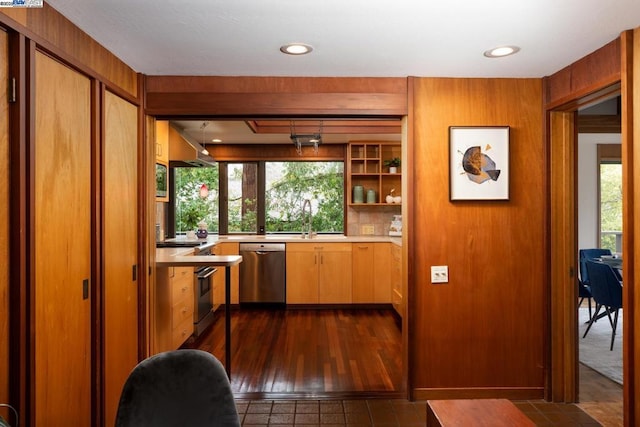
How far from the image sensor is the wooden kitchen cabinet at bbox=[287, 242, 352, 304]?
5.75 meters

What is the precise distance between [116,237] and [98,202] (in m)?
0.33

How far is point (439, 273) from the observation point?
3.06 m

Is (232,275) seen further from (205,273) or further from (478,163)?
Answer: (478,163)

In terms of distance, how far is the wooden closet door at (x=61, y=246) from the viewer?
6.16 ft

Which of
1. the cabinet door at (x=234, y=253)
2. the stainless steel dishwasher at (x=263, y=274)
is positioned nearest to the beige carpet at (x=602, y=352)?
the stainless steel dishwasher at (x=263, y=274)

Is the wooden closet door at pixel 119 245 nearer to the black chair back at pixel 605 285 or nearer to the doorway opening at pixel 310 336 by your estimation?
the doorway opening at pixel 310 336

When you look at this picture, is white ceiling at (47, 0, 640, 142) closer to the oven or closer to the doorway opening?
the doorway opening

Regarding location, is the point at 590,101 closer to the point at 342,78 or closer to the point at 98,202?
the point at 342,78

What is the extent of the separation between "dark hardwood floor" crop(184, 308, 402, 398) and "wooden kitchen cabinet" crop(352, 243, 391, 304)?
19 cm

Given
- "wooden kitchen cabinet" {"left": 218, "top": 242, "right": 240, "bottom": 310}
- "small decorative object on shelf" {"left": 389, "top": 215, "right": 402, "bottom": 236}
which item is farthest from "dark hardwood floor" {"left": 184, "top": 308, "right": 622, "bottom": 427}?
"small decorative object on shelf" {"left": 389, "top": 215, "right": 402, "bottom": 236}

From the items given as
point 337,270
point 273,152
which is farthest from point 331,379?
point 273,152

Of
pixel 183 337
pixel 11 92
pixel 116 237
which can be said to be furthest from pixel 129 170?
pixel 183 337

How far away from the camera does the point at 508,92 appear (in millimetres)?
3064

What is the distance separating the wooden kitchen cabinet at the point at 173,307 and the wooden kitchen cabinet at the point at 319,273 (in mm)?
1719
